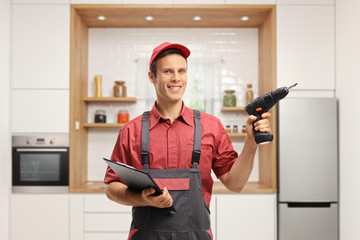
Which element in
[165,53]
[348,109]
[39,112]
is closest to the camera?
[165,53]

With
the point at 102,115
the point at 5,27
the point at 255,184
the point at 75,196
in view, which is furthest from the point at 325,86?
the point at 5,27

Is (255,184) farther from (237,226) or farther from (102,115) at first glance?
(102,115)

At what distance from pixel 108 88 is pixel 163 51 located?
263cm

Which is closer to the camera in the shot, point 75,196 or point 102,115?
point 75,196

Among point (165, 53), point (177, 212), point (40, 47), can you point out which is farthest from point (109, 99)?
point (177, 212)

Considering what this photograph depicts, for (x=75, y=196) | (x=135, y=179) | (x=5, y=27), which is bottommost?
(x=75, y=196)

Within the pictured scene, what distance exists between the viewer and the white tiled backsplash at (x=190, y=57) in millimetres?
3875

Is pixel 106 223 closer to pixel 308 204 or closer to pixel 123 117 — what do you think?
pixel 123 117

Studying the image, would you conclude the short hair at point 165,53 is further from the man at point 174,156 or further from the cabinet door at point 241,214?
the cabinet door at point 241,214

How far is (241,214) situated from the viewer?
317 centimetres

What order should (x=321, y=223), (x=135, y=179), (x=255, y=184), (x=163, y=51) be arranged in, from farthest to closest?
(x=255, y=184) → (x=321, y=223) → (x=163, y=51) → (x=135, y=179)

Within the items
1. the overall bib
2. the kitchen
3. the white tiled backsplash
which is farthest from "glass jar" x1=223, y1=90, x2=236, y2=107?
the overall bib

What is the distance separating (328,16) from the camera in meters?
3.26

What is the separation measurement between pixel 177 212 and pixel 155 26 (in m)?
2.88
